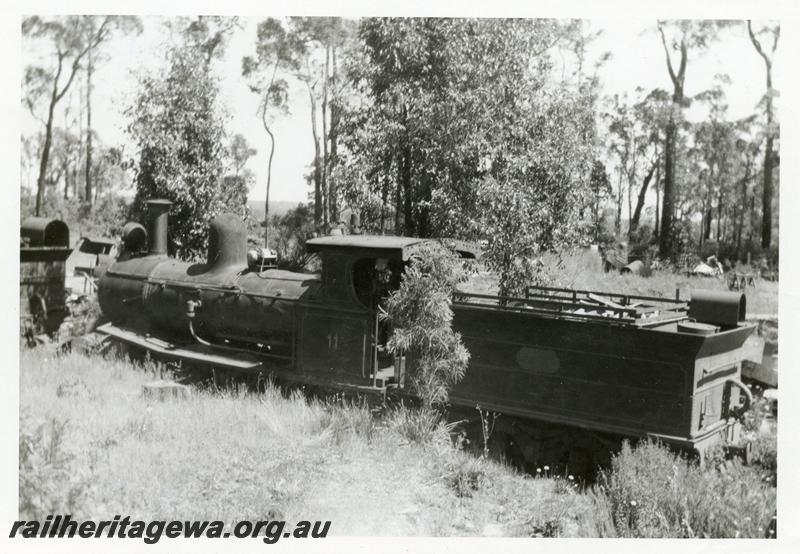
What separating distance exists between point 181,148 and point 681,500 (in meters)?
10.2

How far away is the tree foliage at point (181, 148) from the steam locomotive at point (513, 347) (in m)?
3.34

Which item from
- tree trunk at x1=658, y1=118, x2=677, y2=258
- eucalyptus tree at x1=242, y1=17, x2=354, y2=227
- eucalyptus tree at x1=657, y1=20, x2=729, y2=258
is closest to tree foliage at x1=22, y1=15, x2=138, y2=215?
eucalyptus tree at x1=242, y1=17, x2=354, y2=227

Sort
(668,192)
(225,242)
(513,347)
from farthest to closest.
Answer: (668,192) < (225,242) < (513,347)

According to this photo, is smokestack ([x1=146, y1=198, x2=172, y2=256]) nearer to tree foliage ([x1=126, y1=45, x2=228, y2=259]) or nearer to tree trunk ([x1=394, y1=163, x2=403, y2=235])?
tree foliage ([x1=126, y1=45, x2=228, y2=259])

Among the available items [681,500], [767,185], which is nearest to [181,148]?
[767,185]

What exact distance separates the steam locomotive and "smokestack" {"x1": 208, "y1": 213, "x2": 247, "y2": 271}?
0.02 meters

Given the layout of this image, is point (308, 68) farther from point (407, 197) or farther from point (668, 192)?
point (668, 192)

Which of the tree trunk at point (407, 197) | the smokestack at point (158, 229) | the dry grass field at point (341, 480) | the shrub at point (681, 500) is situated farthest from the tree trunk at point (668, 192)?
the smokestack at point (158, 229)

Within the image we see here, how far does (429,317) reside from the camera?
6750mm

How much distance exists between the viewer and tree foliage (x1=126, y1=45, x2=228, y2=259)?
1176 cm

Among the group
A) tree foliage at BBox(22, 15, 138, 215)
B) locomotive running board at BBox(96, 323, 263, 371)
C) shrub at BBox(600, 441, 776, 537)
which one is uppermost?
tree foliage at BBox(22, 15, 138, 215)

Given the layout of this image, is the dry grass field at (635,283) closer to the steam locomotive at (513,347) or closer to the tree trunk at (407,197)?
the tree trunk at (407,197)

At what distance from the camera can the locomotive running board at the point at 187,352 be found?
8.34 m

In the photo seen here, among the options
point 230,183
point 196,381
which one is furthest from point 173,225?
point 196,381
